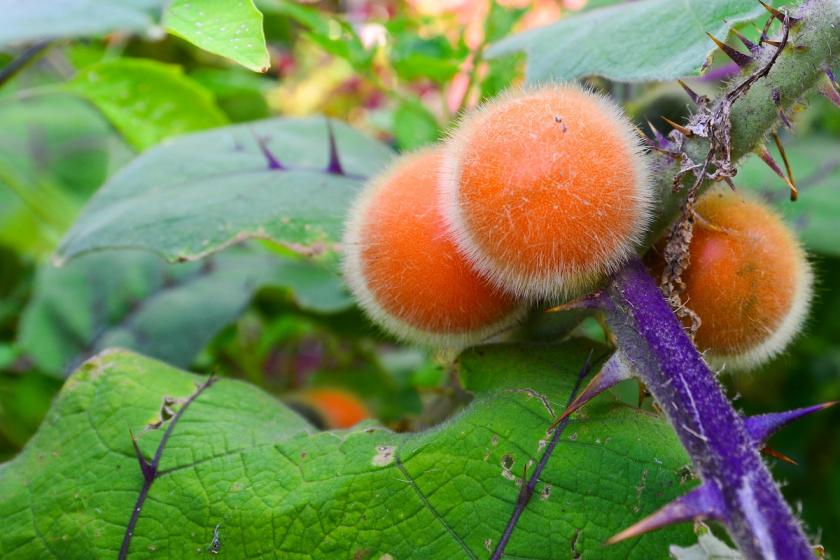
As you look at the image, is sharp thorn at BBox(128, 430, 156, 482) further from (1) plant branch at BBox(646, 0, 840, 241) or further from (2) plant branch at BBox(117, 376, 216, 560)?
(1) plant branch at BBox(646, 0, 840, 241)

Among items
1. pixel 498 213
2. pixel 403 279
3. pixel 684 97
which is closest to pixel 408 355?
pixel 684 97

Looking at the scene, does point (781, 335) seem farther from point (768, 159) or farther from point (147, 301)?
point (147, 301)

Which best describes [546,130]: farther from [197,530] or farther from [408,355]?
[408,355]

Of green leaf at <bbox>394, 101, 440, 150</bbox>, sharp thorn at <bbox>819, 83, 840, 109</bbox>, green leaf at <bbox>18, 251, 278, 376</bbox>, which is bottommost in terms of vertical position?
green leaf at <bbox>18, 251, 278, 376</bbox>

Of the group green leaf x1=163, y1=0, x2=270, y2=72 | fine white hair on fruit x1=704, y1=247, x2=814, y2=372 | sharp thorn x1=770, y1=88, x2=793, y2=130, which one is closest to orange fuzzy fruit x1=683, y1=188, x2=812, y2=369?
fine white hair on fruit x1=704, y1=247, x2=814, y2=372

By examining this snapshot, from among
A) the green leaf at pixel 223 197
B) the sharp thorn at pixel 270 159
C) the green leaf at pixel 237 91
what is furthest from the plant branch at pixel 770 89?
the green leaf at pixel 237 91

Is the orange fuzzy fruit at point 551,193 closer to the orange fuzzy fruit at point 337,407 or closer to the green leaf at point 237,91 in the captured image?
the orange fuzzy fruit at point 337,407
